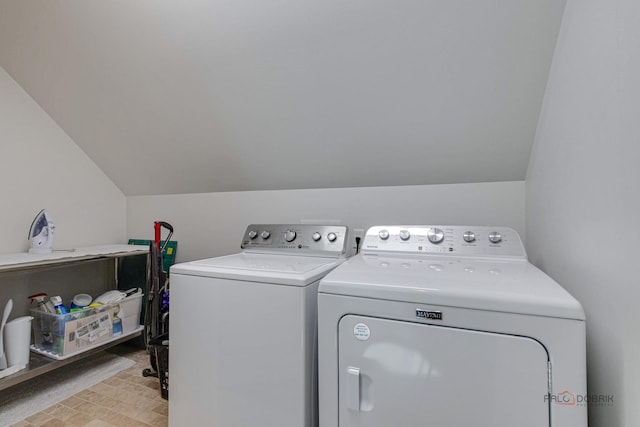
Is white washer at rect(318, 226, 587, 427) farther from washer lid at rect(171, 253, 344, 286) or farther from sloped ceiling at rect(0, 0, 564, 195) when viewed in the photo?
sloped ceiling at rect(0, 0, 564, 195)

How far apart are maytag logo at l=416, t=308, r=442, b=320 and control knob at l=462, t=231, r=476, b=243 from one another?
2.09 ft

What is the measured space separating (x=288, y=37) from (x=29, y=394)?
8.30ft

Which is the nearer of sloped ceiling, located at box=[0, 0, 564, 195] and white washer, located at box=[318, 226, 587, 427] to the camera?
white washer, located at box=[318, 226, 587, 427]

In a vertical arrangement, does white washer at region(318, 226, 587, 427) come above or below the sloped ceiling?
below

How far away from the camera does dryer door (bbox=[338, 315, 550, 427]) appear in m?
0.76

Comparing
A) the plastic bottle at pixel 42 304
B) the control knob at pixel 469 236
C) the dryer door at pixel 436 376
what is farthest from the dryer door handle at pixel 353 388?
the plastic bottle at pixel 42 304

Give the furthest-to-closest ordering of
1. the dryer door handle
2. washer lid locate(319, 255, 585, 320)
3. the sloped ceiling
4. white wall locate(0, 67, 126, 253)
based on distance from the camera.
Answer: white wall locate(0, 67, 126, 253) < the sloped ceiling < the dryer door handle < washer lid locate(319, 255, 585, 320)

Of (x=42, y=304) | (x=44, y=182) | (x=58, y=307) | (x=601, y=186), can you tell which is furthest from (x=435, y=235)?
(x=44, y=182)

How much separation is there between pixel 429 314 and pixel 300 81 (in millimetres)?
1280

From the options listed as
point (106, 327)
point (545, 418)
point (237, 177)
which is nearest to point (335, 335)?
point (545, 418)

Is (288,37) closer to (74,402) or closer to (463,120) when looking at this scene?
(463,120)

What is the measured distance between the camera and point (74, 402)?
1.70m

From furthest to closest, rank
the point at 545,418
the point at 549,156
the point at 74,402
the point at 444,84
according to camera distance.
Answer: the point at 74,402, the point at 444,84, the point at 549,156, the point at 545,418

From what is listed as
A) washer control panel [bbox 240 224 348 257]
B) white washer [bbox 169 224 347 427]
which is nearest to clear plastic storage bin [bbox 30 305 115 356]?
white washer [bbox 169 224 347 427]
